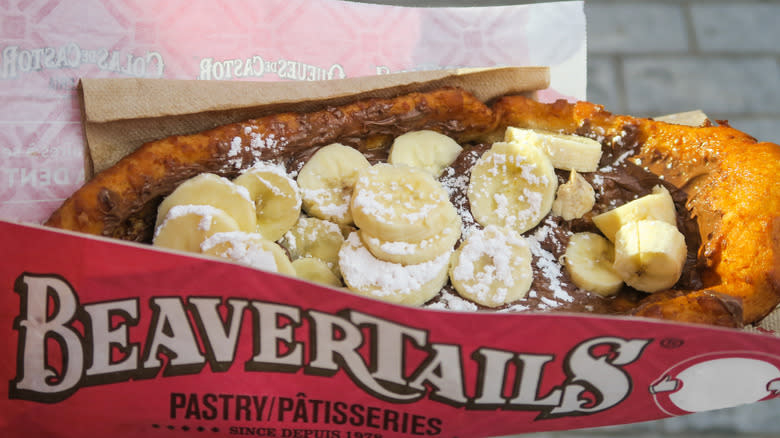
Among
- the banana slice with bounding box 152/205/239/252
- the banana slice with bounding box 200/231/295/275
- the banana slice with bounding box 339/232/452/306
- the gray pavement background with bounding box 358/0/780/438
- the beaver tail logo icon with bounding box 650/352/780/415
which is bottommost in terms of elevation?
the beaver tail logo icon with bounding box 650/352/780/415

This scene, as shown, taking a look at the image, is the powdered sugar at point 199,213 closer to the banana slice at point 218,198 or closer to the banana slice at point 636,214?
the banana slice at point 218,198

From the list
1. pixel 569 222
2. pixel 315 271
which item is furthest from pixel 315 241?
pixel 569 222

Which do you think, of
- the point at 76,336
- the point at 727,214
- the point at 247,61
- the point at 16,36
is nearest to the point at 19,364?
the point at 76,336

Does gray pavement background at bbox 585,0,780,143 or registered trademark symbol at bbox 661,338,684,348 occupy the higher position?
gray pavement background at bbox 585,0,780,143

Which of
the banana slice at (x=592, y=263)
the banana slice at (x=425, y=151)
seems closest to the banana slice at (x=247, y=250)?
the banana slice at (x=425, y=151)

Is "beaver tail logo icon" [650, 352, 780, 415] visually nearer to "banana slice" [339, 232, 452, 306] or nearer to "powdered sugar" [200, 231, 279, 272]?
"banana slice" [339, 232, 452, 306]

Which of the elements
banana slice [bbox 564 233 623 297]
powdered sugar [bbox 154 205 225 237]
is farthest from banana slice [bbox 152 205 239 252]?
banana slice [bbox 564 233 623 297]
